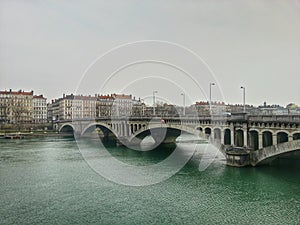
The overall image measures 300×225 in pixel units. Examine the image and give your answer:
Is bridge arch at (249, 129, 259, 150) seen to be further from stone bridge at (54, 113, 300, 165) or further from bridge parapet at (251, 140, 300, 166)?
bridge parapet at (251, 140, 300, 166)

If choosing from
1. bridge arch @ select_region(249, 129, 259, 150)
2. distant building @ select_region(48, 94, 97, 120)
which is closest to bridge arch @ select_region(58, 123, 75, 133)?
distant building @ select_region(48, 94, 97, 120)

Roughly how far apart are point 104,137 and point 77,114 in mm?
58826

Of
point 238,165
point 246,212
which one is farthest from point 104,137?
point 246,212

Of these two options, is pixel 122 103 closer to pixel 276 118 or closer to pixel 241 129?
pixel 241 129

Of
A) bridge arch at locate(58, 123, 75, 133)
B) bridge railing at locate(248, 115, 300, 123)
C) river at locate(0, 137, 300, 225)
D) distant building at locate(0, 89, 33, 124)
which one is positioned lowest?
river at locate(0, 137, 300, 225)

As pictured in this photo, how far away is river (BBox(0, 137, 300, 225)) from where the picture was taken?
2133cm

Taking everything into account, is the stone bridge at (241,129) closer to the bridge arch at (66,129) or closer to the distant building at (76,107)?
the bridge arch at (66,129)

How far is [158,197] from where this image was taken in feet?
87.5

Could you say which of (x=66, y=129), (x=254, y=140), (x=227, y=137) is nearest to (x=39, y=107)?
(x=66, y=129)

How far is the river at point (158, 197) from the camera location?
2133cm

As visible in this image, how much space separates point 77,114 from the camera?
146 metres

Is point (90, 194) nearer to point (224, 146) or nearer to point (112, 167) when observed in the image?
point (112, 167)

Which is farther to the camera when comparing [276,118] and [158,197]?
[276,118]

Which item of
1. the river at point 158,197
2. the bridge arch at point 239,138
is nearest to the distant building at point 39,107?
the river at point 158,197
